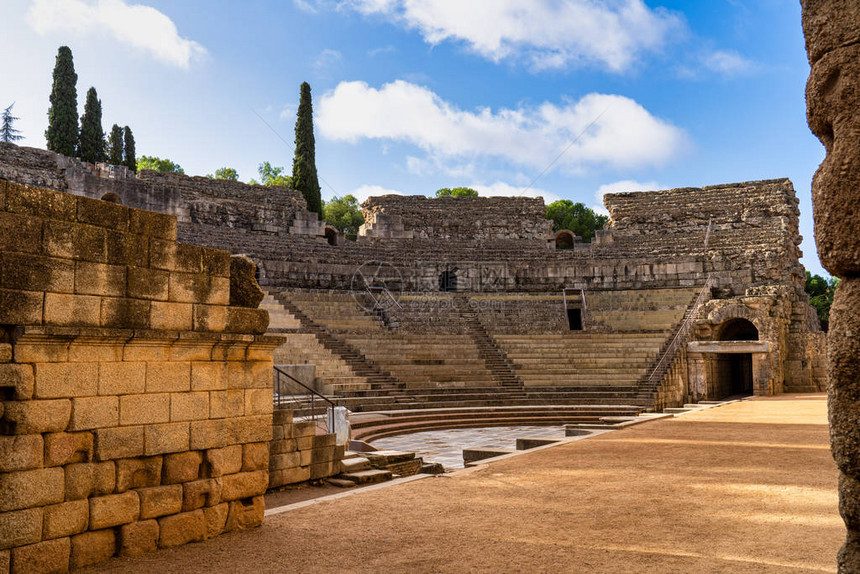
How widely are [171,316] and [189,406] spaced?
772 millimetres

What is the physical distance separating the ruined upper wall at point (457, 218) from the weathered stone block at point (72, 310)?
3105cm

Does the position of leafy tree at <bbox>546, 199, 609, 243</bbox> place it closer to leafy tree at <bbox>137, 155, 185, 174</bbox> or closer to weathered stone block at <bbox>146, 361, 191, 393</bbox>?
leafy tree at <bbox>137, 155, 185, 174</bbox>

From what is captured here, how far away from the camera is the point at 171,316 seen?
530 cm

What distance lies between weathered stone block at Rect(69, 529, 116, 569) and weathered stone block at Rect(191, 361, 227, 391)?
127 centimetres

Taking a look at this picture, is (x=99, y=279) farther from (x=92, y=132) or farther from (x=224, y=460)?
(x=92, y=132)

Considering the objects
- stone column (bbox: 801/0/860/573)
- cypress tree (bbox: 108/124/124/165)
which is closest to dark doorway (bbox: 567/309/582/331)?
stone column (bbox: 801/0/860/573)

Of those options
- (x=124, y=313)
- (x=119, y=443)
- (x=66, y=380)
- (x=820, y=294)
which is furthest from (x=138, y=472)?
(x=820, y=294)

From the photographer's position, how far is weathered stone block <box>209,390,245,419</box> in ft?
18.1

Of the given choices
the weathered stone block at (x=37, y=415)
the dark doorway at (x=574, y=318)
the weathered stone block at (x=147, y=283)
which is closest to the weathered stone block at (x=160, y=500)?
the weathered stone block at (x=37, y=415)

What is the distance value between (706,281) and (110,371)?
25.7m

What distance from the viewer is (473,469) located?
888cm

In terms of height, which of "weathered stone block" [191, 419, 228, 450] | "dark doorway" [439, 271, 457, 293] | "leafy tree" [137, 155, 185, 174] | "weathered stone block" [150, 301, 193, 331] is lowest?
"weathered stone block" [191, 419, 228, 450]

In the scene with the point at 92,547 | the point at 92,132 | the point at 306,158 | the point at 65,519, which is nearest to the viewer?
the point at 65,519

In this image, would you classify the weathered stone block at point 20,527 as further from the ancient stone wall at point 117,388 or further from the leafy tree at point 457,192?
the leafy tree at point 457,192
